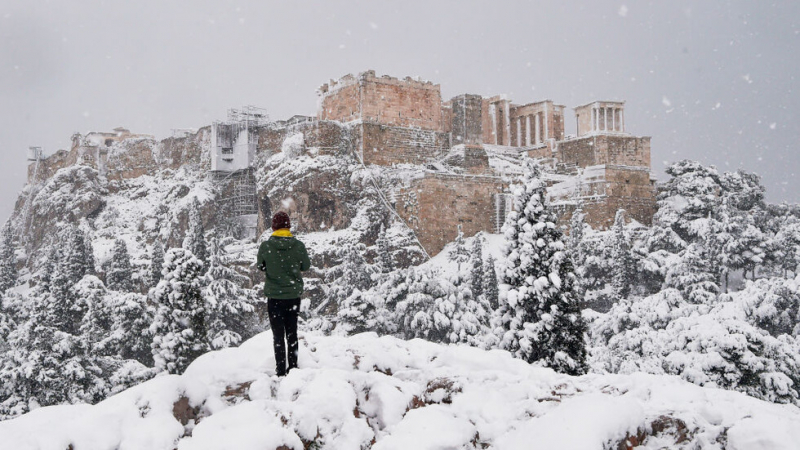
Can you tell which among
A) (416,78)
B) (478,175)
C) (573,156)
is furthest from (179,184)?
→ (573,156)

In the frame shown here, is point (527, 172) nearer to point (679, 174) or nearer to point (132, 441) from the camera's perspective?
point (132, 441)

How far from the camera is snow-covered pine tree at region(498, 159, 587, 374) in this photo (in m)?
17.5

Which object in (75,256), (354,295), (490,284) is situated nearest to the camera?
(354,295)

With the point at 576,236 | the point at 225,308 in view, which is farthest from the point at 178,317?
the point at 576,236

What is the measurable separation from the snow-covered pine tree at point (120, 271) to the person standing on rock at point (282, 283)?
28.6 m

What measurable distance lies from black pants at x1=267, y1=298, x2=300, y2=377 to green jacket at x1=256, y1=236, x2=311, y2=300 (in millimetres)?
108

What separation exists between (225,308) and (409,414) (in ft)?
62.7

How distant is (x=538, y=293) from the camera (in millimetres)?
17703

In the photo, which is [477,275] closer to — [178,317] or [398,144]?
[178,317]

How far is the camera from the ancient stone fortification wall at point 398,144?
3850cm

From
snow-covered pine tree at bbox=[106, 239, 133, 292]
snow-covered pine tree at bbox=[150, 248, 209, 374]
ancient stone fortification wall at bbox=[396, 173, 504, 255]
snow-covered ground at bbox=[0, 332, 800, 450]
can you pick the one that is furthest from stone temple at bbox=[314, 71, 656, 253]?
snow-covered ground at bbox=[0, 332, 800, 450]

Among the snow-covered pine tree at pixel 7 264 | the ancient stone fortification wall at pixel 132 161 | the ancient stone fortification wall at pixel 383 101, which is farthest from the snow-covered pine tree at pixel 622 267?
the ancient stone fortification wall at pixel 132 161

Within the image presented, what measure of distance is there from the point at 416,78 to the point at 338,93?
15.7 ft

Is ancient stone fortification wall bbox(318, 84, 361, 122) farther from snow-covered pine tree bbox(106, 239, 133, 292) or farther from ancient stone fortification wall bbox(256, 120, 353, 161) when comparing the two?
snow-covered pine tree bbox(106, 239, 133, 292)
